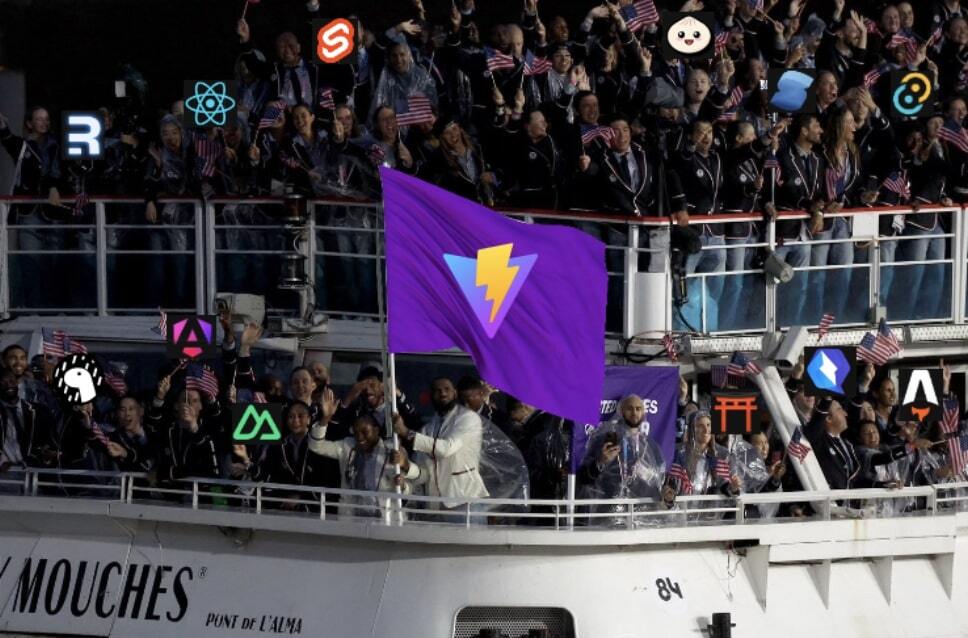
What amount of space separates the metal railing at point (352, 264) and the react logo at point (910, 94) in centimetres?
231

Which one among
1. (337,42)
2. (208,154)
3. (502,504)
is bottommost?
(502,504)

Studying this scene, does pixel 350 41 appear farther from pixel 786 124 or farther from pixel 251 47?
pixel 786 124

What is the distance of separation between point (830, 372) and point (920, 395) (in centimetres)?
93

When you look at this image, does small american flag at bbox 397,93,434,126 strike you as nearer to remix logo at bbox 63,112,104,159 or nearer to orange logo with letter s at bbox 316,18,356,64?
orange logo with letter s at bbox 316,18,356,64

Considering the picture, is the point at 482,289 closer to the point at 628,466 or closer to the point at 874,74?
the point at 628,466

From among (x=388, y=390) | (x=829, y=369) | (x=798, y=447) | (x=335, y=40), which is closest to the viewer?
(x=388, y=390)

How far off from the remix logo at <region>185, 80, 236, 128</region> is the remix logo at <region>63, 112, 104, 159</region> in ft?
2.95

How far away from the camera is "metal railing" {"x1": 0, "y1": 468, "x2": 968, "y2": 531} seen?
25.2 meters

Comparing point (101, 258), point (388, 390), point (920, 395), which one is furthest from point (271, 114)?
point (920, 395)

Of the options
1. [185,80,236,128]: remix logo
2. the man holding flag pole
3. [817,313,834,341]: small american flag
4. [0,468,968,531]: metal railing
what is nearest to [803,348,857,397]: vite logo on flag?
[817,313,834,341]: small american flag

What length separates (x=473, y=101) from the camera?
2917cm

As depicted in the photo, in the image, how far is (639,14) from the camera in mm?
29844

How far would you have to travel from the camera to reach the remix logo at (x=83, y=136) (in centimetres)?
2933

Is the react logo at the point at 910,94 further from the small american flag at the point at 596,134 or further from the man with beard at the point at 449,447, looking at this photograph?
the man with beard at the point at 449,447
